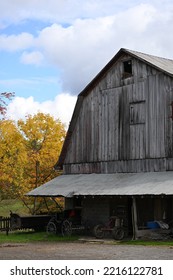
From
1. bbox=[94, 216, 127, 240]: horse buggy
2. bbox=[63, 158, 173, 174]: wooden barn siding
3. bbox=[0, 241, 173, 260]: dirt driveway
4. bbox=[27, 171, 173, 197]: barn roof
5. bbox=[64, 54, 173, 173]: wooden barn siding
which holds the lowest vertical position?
bbox=[0, 241, 173, 260]: dirt driveway

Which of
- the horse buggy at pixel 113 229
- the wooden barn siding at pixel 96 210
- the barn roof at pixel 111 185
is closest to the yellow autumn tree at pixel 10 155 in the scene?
the barn roof at pixel 111 185

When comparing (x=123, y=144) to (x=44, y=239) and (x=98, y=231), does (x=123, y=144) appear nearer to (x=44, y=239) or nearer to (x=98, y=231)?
(x=98, y=231)

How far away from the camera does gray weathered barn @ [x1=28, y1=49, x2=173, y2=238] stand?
25.5 m

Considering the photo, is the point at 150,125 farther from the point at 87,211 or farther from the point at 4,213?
the point at 4,213

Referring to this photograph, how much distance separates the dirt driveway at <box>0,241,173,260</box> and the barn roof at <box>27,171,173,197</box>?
2.76 m

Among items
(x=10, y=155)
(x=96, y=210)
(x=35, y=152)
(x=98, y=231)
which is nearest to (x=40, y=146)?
(x=35, y=152)

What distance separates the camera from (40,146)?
128 ft

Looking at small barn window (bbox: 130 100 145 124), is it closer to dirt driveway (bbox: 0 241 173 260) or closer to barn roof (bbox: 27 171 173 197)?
barn roof (bbox: 27 171 173 197)

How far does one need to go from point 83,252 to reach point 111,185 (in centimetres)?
695

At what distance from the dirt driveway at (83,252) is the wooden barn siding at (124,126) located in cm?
611

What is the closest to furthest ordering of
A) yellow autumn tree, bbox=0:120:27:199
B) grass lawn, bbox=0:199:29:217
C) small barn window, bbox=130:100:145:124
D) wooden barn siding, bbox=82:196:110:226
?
small barn window, bbox=130:100:145:124
wooden barn siding, bbox=82:196:110:226
yellow autumn tree, bbox=0:120:27:199
grass lawn, bbox=0:199:29:217

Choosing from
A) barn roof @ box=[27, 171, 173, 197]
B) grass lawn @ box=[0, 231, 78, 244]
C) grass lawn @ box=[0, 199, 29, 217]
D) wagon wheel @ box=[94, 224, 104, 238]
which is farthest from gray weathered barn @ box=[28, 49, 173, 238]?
grass lawn @ box=[0, 199, 29, 217]

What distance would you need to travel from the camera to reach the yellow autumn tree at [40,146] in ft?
126

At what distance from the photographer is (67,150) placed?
3138cm
